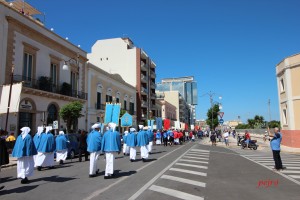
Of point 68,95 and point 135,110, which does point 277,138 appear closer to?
point 68,95

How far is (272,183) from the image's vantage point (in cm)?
920

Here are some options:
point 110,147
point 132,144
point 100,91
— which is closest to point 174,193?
point 110,147

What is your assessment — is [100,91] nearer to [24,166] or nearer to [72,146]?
[72,146]

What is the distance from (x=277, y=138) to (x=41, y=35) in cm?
2270

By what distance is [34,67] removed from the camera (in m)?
26.2

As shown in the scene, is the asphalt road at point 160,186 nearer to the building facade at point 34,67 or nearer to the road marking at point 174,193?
the road marking at point 174,193

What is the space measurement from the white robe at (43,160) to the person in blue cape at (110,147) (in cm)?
421

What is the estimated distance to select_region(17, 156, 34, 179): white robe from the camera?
9742 mm

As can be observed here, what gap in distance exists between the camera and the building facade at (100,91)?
36.8 m

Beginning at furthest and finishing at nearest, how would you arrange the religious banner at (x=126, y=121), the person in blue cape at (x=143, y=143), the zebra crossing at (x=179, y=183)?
the religious banner at (x=126, y=121) → the person in blue cape at (x=143, y=143) → the zebra crossing at (x=179, y=183)

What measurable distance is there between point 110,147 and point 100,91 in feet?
99.7

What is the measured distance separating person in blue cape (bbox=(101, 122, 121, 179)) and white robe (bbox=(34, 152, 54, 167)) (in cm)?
421

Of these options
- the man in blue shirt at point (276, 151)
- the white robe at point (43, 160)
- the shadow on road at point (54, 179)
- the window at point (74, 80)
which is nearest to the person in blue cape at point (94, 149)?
the shadow on road at point (54, 179)

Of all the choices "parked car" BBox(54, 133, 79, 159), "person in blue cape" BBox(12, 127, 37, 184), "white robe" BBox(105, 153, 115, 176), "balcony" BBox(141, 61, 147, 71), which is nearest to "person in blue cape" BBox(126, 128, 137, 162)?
"parked car" BBox(54, 133, 79, 159)
